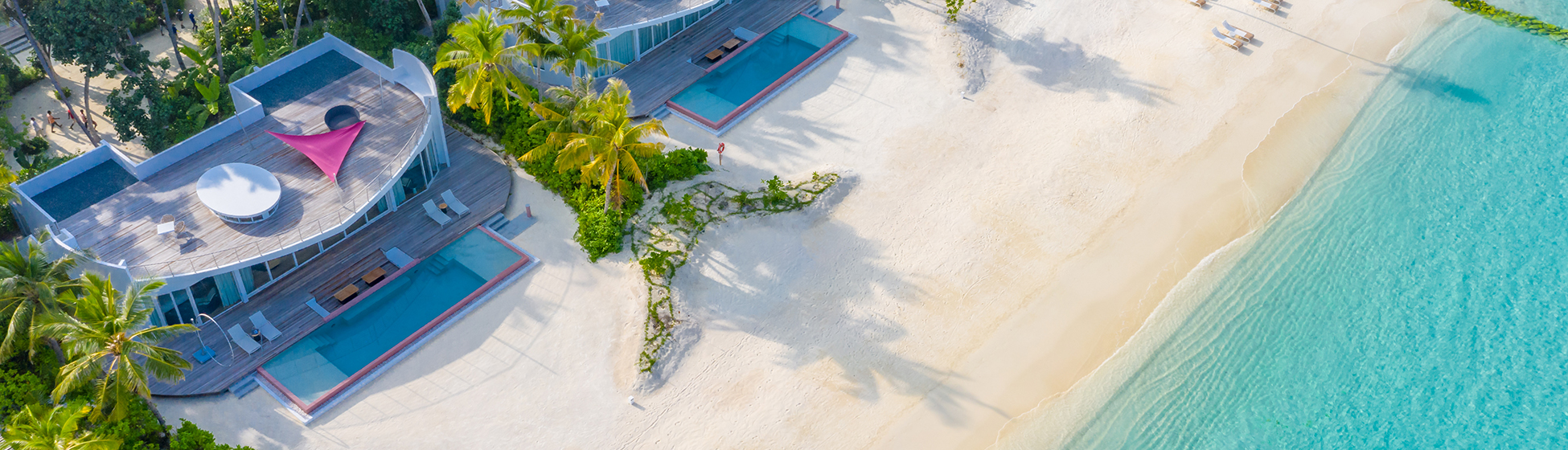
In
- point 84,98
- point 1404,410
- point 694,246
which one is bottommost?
point 1404,410

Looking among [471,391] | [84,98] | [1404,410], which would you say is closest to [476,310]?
[471,391]

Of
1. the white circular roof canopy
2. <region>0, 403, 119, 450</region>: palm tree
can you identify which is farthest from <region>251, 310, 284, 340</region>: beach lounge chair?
<region>0, 403, 119, 450</region>: palm tree

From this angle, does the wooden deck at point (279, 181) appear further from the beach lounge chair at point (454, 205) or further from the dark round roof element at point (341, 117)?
the beach lounge chair at point (454, 205)

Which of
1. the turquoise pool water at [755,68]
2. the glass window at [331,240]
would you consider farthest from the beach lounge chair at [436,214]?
the turquoise pool water at [755,68]

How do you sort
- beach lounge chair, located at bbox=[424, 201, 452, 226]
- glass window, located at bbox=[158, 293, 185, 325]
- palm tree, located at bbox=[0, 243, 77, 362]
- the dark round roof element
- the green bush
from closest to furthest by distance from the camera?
1. palm tree, located at bbox=[0, 243, 77, 362]
2. the green bush
3. glass window, located at bbox=[158, 293, 185, 325]
4. beach lounge chair, located at bbox=[424, 201, 452, 226]
5. the dark round roof element

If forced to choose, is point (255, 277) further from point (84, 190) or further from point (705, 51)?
point (705, 51)

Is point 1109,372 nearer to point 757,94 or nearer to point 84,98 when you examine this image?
point 757,94

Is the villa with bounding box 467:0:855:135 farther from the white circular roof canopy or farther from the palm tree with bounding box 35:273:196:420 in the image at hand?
the palm tree with bounding box 35:273:196:420
